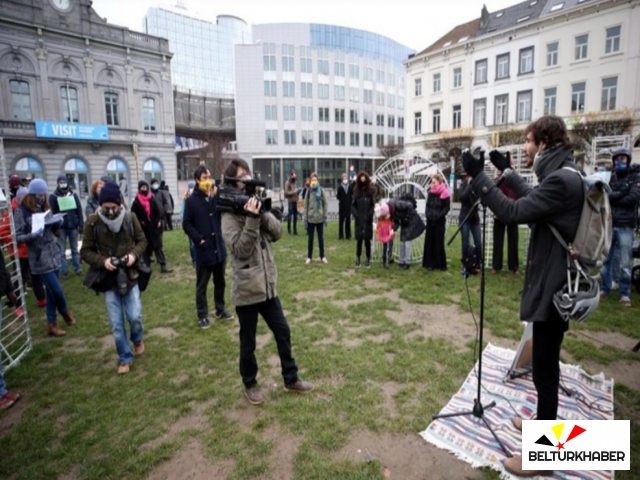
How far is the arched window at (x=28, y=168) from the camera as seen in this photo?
2608cm

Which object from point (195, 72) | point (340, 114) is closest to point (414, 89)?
point (340, 114)

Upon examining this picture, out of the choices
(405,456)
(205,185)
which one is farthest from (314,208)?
(405,456)

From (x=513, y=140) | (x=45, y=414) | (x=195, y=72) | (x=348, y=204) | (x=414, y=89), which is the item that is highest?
(x=195, y=72)

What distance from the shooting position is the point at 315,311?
19.3 feet

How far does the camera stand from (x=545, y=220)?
2414 mm

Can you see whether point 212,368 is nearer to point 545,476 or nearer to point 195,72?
point 545,476

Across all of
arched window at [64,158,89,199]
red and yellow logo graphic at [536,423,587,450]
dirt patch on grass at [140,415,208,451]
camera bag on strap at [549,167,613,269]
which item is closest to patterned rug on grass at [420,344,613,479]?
red and yellow logo graphic at [536,423,587,450]

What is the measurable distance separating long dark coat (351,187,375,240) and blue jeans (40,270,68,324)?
5.63 metres

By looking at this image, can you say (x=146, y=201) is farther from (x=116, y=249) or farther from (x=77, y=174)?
(x=77, y=174)

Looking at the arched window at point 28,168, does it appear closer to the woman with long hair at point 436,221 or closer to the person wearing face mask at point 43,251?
the person wearing face mask at point 43,251

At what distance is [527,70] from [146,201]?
32.8 m

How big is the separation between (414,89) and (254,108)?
857 inches

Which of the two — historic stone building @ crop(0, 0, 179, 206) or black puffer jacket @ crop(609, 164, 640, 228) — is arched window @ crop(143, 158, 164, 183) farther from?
black puffer jacket @ crop(609, 164, 640, 228)

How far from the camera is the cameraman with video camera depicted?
3.14 m
